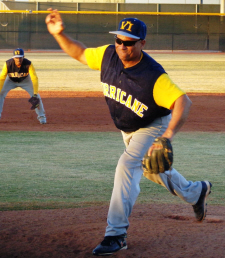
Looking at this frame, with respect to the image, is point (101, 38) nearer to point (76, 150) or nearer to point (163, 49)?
point (163, 49)

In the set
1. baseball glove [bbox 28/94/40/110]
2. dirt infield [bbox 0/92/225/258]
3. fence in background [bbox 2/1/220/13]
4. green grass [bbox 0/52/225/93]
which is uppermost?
fence in background [bbox 2/1/220/13]

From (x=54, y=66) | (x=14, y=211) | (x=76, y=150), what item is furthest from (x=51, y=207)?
(x=54, y=66)

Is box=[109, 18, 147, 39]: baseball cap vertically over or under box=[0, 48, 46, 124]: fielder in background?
over

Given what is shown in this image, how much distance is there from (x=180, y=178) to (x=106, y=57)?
1212 mm

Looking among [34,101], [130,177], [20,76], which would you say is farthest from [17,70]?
[130,177]

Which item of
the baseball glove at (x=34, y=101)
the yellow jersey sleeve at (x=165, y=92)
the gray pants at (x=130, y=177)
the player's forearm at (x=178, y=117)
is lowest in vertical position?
the baseball glove at (x=34, y=101)

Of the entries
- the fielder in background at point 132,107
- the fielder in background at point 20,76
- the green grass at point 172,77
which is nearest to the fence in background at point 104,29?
the green grass at point 172,77

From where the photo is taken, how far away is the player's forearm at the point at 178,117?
3.28 meters

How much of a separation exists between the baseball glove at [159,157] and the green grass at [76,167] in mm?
1866

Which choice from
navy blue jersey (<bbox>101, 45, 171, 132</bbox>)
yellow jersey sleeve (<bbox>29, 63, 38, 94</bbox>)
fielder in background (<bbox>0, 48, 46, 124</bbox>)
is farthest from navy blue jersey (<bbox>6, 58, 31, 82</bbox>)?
Answer: navy blue jersey (<bbox>101, 45, 171, 132</bbox>)

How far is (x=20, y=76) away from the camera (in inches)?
430

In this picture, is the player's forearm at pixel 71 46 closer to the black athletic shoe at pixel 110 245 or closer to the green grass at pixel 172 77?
the black athletic shoe at pixel 110 245

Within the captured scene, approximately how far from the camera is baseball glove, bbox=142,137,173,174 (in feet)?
10.6

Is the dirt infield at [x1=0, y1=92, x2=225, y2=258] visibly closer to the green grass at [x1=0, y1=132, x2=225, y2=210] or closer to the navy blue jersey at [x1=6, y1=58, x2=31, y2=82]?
the green grass at [x1=0, y1=132, x2=225, y2=210]
